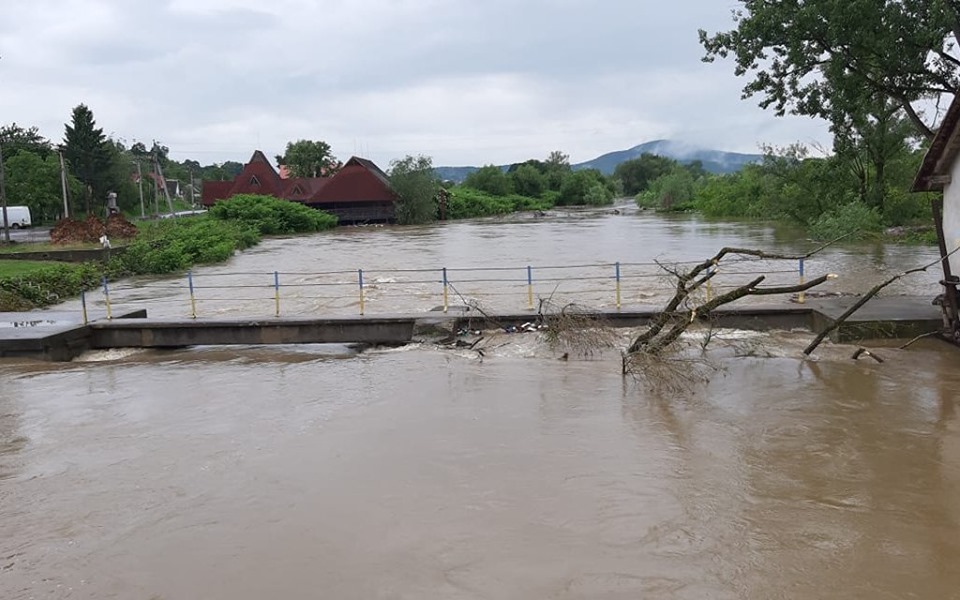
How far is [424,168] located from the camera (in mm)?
81562

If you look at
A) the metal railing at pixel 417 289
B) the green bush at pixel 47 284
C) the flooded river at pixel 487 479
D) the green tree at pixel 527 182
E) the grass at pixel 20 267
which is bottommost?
the flooded river at pixel 487 479

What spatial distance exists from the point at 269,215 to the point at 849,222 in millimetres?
44614

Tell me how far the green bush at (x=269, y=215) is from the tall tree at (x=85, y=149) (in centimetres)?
1811

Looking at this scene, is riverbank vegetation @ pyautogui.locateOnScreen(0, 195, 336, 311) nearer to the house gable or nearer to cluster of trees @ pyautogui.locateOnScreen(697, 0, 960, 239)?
the house gable

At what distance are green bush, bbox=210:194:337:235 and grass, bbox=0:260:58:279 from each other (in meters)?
27.3

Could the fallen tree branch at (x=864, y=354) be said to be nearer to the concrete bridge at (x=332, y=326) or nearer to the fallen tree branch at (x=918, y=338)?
the fallen tree branch at (x=918, y=338)

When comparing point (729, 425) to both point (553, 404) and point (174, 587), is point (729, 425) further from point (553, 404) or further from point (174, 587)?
point (174, 587)

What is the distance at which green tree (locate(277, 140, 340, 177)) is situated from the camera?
103938 millimetres

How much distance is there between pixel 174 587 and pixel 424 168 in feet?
254

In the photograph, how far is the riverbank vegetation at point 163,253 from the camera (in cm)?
2429

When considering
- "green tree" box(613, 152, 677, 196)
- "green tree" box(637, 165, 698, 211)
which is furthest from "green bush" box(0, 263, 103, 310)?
"green tree" box(613, 152, 677, 196)

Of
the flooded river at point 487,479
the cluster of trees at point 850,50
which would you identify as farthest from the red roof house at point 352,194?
the flooded river at point 487,479

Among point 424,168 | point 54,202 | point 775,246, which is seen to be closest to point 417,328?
point 775,246

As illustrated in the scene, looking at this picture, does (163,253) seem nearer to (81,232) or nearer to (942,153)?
(81,232)
